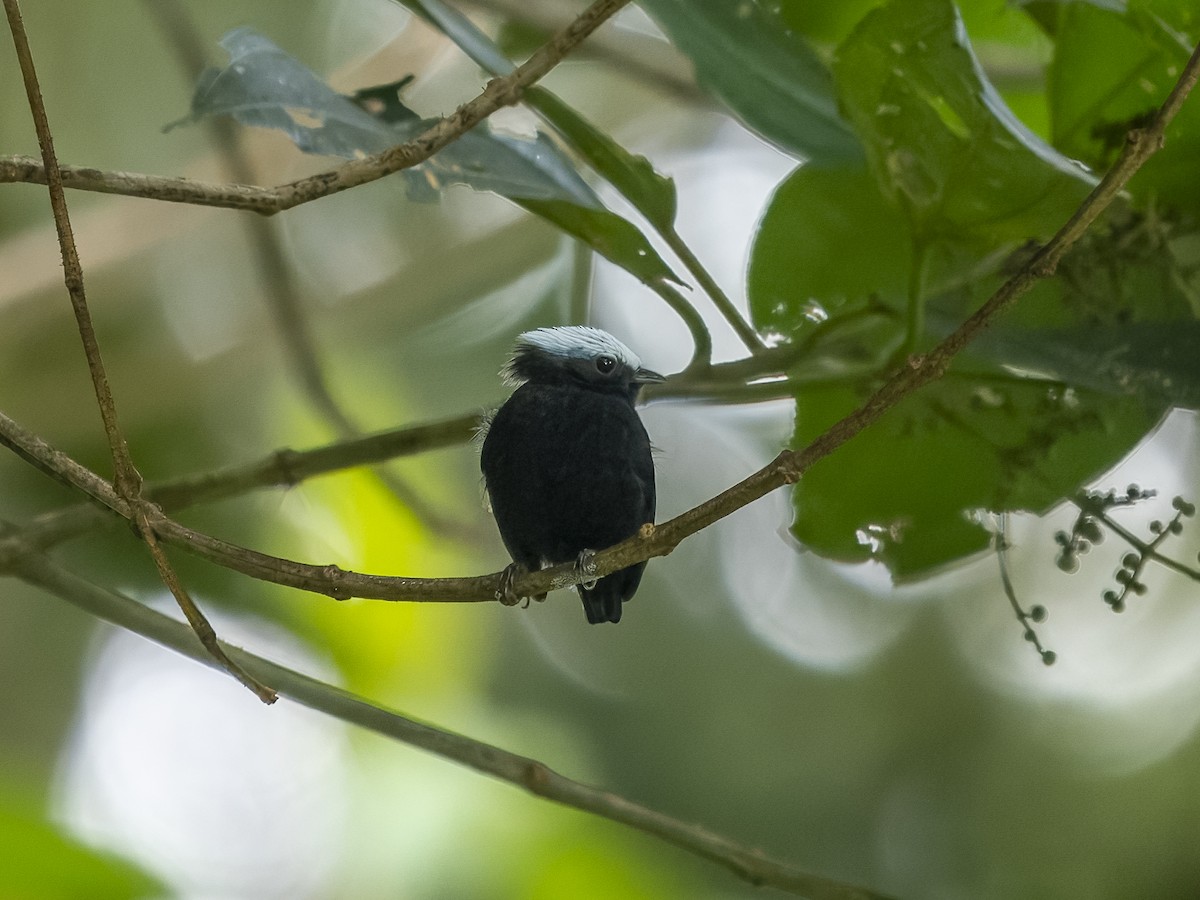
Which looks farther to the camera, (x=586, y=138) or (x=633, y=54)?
(x=633, y=54)

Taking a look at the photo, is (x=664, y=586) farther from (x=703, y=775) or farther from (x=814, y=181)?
(x=814, y=181)

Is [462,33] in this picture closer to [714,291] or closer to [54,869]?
[714,291]

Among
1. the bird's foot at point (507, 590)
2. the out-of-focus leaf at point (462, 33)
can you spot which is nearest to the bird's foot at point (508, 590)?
the bird's foot at point (507, 590)

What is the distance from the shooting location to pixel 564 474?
172 cm

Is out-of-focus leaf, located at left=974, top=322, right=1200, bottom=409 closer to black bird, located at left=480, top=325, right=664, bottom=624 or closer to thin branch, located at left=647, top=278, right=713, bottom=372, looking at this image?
thin branch, located at left=647, top=278, right=713, bottom=372

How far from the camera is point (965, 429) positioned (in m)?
1.73

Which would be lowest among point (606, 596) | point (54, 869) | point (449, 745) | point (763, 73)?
point (54, 869)

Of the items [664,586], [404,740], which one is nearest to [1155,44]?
[404,740]

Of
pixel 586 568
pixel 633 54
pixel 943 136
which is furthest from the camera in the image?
pixel 633 54

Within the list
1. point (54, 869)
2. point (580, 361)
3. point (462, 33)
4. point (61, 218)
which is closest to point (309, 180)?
point (61, 218)

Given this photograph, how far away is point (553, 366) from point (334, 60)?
2.42 m

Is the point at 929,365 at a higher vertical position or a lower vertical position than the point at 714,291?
lower

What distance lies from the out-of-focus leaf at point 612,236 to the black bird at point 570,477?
0.77ft

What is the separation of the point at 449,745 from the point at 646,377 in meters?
0.66
